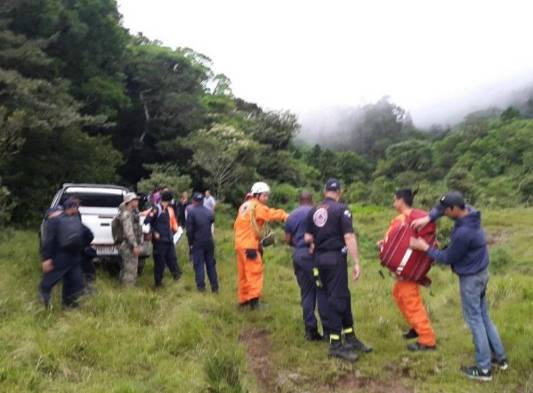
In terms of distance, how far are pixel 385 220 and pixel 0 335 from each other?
68.6ft

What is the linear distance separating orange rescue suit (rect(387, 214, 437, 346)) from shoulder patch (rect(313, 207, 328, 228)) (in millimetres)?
703

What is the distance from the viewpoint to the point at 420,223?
5.46 meters

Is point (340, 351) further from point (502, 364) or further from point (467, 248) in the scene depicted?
point (467, 248)

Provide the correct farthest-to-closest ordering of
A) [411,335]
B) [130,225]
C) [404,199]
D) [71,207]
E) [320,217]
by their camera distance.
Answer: [130,225] → [71,207] → [411,335] → [404,199] → [320,217]

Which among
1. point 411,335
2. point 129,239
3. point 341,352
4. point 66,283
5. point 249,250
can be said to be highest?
point 129,239

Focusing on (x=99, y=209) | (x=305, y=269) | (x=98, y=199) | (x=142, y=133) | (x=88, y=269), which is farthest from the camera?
(x=142, y=133)

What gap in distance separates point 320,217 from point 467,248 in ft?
4.71

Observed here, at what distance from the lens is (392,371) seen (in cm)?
535

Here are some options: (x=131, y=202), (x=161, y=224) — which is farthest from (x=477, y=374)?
(x=161, y=224)

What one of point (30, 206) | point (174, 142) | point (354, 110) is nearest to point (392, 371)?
point (30, 206)

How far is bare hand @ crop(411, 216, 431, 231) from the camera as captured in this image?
5.45m

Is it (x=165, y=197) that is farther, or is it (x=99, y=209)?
(x=99, y=209)

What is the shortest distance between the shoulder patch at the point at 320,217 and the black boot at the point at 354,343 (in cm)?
122

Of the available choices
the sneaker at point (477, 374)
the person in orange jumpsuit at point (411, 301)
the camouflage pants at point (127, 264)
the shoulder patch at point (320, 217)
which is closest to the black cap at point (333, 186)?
the shoulder patch at point (320, 217)
